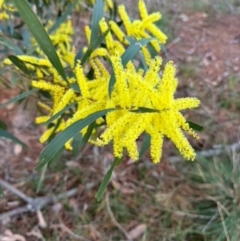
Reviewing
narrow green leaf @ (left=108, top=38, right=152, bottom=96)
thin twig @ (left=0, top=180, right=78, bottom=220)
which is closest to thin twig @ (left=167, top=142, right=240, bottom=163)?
thin twig @ (left=0, top=180, right=78, bottom=220)

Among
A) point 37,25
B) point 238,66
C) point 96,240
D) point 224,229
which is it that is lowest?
point 238,66

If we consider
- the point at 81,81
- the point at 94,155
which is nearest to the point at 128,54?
the point at 81,81

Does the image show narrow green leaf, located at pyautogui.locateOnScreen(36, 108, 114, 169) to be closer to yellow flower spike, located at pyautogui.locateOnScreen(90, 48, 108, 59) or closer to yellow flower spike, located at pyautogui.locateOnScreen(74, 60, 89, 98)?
yellow flower spike, located at pyautogui.locateOnScreen(74, 60, 89, 98)

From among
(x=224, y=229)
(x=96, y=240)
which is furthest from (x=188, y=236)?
(x=96, y=240)

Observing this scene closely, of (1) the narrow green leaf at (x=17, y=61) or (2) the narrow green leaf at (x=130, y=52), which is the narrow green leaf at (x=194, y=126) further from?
(1) the narrow green leaf at (x=17, y=61)

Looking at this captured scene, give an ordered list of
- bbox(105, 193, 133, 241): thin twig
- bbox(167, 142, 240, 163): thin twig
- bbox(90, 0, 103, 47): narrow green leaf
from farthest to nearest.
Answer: bbox(167, 142, 240, 163): thin twig → bbox(105, 193, 133, 241): thin twig → bbox(90, 0, 103, 47): narrow green leaf

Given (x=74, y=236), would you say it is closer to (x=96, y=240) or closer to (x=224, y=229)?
(x=96, y=240)

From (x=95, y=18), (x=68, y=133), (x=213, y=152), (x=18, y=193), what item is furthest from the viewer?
(x=213, y=152)

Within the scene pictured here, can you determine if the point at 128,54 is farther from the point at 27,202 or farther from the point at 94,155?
the point at 94,155
